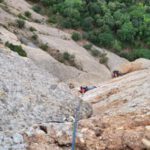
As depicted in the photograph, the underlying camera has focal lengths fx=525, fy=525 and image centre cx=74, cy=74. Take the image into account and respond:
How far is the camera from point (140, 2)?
82.1 metres

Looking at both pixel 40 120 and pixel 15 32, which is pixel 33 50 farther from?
pixel 40 120

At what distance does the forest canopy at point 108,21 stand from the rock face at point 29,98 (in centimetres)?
4613

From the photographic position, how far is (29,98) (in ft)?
58.2

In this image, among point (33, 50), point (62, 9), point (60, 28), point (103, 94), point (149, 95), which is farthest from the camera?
point (62, 9)

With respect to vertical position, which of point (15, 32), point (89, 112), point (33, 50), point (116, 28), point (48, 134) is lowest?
point (48, 134)

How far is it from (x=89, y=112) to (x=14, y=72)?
3.17 m

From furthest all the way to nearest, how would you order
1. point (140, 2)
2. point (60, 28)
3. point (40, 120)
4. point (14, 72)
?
point (140, 2)
point (60, 28)
point (14, 72)
point (40, 120)

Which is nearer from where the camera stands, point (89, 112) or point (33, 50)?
point (89, 112)

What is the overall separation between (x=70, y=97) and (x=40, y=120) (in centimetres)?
288

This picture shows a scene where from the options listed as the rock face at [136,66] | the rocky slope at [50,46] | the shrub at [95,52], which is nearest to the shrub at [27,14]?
the rocky slope at [50,46]

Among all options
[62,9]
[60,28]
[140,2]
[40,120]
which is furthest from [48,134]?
[140,2]

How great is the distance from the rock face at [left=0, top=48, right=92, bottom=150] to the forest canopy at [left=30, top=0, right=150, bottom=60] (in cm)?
4613

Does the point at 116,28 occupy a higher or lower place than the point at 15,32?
higher

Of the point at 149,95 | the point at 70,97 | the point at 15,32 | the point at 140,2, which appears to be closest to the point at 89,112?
the point at 70,97
